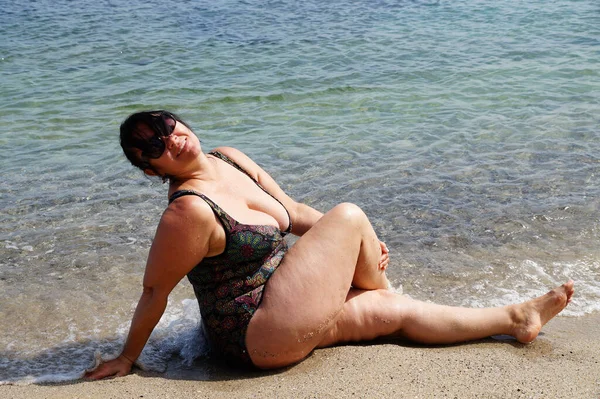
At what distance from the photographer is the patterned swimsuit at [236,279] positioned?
3414 millimetres

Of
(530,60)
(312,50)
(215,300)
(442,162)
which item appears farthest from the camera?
(312,50)

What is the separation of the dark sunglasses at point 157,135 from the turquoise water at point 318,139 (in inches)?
46.9

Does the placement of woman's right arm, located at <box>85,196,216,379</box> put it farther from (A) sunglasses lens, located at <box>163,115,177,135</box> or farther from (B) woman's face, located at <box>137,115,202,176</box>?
(A) sunglasses lens, located at <box>163,115,177,135</box>

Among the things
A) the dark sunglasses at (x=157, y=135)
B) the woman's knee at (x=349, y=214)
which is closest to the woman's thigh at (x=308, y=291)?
the woman's knee at (x=349, y=214)

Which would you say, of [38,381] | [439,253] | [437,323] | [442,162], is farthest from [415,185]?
[38,381]

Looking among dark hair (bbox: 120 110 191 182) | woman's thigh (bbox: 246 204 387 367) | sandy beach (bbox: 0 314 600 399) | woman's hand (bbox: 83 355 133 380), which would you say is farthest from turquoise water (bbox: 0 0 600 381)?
dark hair (bbox: 120 110 191 182)

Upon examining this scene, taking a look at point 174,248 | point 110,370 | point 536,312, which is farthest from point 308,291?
point 536,312

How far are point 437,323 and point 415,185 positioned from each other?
2.99 meters

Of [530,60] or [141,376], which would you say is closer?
[141,376]

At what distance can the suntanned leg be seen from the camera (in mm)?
3674

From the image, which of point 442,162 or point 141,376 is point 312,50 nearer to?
point 442,162

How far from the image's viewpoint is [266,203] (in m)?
3.80

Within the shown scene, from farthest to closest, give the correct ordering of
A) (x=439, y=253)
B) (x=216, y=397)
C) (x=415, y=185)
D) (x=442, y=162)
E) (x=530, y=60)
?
(x=530, y=60)
(x=442, y=162)
(x=415, y=185)
(x=439, y=253)
(x=216, y=397)

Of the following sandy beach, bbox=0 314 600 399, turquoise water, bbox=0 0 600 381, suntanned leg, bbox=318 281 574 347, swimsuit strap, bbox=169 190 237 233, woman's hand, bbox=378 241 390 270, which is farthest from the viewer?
turquoise water, bbox=0 0 600 381
